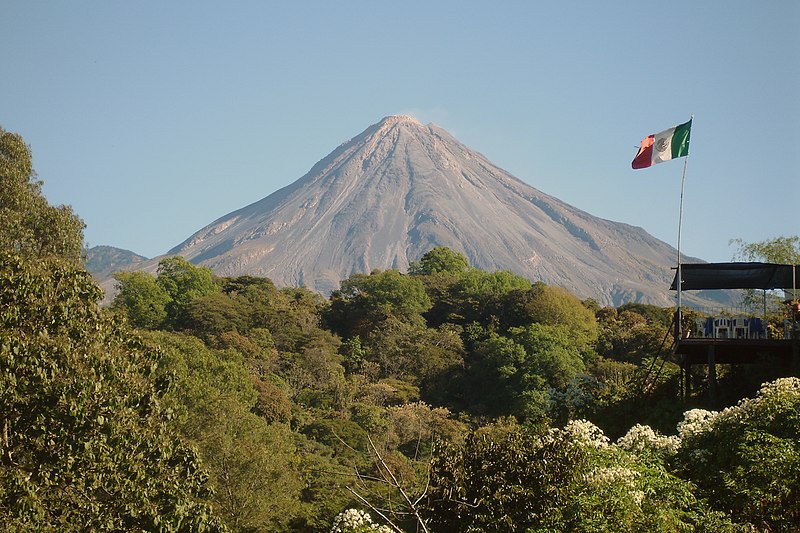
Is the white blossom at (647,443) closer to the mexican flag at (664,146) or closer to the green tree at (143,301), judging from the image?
the mexican flag at (664,146)

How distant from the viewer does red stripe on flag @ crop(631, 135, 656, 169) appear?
18719 mm

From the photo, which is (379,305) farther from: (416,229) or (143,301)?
(416,229)

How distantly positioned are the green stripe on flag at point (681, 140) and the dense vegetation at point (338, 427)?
3859 mm

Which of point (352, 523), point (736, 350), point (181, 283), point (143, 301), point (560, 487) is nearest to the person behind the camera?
point (560, 487)

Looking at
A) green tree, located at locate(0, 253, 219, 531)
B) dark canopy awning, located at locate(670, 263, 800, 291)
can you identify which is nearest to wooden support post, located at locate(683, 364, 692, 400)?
dark canopy awning, located at locate(670, 263, 800, 291)

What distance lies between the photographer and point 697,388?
18500 millimetres

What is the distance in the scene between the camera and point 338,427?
102ft

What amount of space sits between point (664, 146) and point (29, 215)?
11.9 meters

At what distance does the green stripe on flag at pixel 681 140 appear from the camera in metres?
18.2

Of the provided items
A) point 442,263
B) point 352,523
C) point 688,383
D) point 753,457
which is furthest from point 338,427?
point 442,263

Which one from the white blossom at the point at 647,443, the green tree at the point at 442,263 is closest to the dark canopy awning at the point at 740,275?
the white blossom at the point at 647,443

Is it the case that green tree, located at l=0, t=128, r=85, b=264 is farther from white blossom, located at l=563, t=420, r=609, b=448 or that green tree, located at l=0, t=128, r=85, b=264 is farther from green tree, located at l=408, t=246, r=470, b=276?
green tree, located at l=408, t=246, r=470, b=276

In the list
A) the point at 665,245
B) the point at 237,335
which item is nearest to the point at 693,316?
the point at 237,335

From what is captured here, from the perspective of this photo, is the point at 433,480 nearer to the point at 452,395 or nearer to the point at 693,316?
the point at 693,316
